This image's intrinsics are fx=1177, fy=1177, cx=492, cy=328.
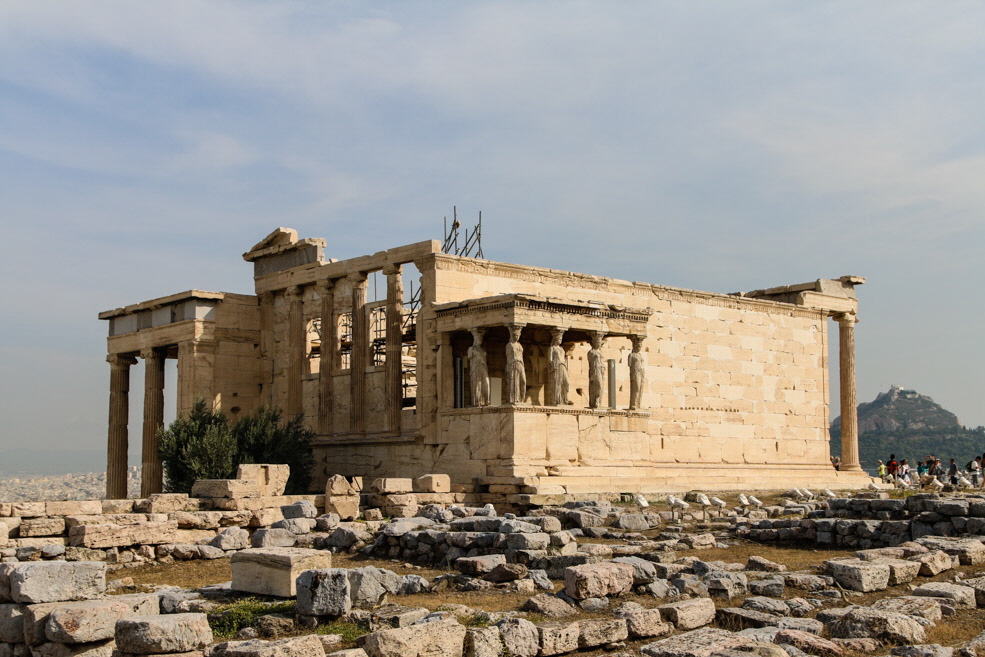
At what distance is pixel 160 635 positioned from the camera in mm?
7949

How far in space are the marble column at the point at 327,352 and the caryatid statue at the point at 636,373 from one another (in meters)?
6.80

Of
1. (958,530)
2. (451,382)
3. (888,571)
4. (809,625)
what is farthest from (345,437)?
(809,625)

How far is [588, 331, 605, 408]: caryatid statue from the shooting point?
77.2ft

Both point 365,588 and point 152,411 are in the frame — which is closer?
point 365,588

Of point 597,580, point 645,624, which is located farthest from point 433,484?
point 645,624

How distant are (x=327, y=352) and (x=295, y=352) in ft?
3.45

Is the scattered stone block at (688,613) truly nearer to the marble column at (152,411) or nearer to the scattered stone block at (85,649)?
the scattered stone block at (85,649)

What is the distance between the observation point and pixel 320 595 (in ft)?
30.8

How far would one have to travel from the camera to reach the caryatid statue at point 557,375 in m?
22.9

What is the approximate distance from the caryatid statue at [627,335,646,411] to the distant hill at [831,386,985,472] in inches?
2258

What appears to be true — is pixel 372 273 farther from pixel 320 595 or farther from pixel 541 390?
pixel 320 595

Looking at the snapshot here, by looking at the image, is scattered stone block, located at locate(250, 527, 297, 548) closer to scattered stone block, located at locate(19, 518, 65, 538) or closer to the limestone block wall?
scattered stone block, located at locate(19, 518, 65, 538)

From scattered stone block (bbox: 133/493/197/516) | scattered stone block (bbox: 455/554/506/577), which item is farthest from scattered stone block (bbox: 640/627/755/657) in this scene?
scattered stone block (bbox: 133/493/197/516)

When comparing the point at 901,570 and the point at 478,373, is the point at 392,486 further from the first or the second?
the point at 901,570
